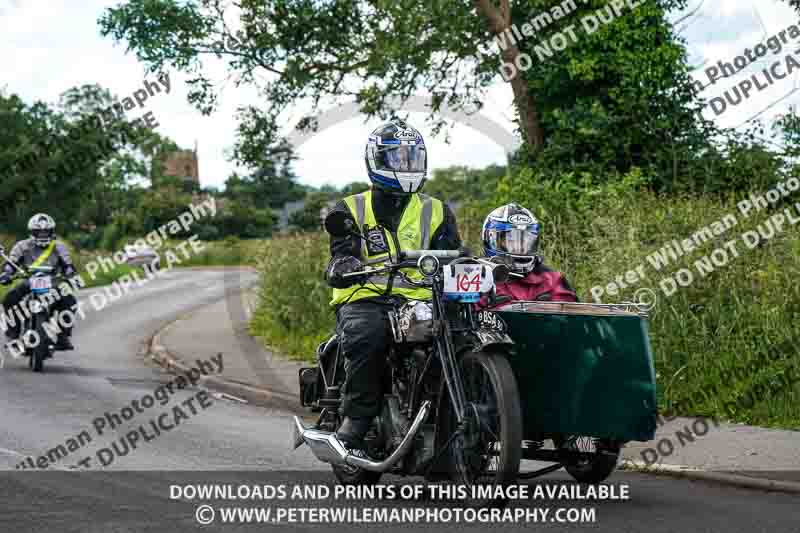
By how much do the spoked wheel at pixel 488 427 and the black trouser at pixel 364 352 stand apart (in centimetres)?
71

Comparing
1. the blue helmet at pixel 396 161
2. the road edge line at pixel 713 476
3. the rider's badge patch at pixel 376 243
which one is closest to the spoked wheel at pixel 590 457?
the road edge line at pixel 713 476

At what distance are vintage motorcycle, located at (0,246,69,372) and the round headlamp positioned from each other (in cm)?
1146

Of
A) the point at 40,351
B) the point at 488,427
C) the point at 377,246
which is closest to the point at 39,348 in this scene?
the point at 40,351

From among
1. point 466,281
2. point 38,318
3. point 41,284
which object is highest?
point 41,284

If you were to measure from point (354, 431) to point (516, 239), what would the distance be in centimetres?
198

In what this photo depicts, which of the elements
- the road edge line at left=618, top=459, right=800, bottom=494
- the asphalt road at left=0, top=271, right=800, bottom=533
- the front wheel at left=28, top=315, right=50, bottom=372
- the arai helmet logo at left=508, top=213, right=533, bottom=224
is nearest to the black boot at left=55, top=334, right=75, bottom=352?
the front wheel at left=28, top=315, right=50, bottom=372

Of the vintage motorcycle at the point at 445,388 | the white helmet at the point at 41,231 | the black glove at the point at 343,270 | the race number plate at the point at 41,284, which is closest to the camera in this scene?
the vintage motorcycle at the point at 445,388

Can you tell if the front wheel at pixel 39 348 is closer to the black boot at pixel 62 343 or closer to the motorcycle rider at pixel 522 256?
the black boot at pixel 62 343

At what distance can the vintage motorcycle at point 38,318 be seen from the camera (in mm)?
17453

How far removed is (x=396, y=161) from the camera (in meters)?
7.83

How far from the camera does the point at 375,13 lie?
22.4 m

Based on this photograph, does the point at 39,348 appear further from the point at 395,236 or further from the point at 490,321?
the point at 490,321

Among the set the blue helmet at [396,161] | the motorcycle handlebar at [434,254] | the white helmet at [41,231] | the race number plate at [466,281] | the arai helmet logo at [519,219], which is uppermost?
the white helmet at [41,231]

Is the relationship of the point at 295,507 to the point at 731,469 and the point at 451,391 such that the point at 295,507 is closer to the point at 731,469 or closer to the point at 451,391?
the point at 451,391
